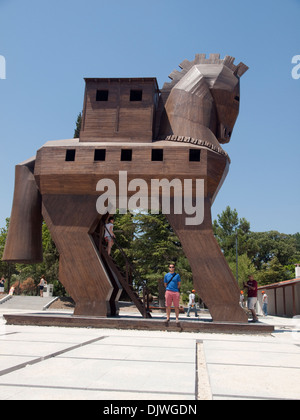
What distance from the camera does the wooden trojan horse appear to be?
10852mm

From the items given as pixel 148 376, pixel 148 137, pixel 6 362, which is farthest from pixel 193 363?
pixel 148 137

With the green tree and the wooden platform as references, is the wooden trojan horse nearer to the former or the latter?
the wooden platform

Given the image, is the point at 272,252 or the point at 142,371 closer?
the point at 142,371

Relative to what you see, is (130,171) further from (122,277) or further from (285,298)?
(285,298)

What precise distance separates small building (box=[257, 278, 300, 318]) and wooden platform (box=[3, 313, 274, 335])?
13119mm

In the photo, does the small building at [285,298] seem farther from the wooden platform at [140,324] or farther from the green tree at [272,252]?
the green tree at [272,252]

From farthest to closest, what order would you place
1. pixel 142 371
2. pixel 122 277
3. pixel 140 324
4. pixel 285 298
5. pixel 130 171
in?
1. pixel 285 298
2. pixel 122 277
3. pixel 130 171
4. pixel 140 324
5. pixel 142 371

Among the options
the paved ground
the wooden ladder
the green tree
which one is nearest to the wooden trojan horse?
the wooden ladder

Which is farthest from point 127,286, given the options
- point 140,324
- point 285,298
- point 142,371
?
point 285,298

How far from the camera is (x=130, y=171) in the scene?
36.7 feet

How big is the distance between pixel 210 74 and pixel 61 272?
766 centimetres

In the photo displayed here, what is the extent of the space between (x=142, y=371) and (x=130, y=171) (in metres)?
7.34

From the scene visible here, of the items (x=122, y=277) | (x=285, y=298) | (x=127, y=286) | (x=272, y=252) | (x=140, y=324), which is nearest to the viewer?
(x=140, y=324)

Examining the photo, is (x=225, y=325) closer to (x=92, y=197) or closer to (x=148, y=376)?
(x=92, y=197)
